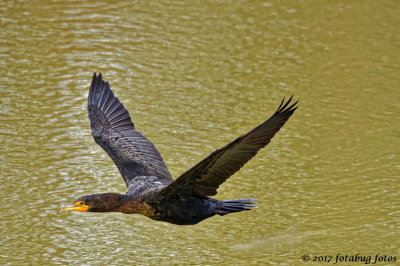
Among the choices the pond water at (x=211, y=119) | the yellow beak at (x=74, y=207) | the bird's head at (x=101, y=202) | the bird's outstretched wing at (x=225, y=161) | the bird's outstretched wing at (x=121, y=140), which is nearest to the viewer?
the bird's outstretched wing at (x=225, y=161)

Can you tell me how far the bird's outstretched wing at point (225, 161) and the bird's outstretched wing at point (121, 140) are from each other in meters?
0.94

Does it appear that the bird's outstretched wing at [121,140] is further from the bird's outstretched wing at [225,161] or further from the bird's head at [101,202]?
the bird's outstretched wing at [225,161]

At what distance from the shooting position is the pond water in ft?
22.7

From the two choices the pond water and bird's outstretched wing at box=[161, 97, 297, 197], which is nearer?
bird's outstretched wing at box=[161, 97, 297, 197]

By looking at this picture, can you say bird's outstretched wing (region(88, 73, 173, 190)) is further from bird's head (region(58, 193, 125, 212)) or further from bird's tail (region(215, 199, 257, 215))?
bird's tail (region(215, 199, 257, 215))

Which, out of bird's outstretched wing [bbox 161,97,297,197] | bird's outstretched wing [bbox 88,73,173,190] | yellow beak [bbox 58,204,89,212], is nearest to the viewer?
bird's outstretched wing [bbox 161,97,297,197]

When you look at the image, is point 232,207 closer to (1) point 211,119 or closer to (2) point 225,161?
(2) point 225,161

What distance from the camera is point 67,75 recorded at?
32.5 feet

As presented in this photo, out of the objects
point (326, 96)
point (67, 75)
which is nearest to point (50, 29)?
point (67, 75)

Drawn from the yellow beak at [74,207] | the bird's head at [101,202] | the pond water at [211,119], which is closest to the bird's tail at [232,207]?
the pond water at [211,119]

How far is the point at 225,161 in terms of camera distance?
231 inches

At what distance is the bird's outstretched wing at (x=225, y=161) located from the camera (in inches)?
223

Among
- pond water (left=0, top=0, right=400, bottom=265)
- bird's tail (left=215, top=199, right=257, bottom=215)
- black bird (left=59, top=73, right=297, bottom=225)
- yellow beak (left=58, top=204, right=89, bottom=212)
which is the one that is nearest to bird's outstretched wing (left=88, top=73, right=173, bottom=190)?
black bird (left=59, top=73, right=297, bottom=225)

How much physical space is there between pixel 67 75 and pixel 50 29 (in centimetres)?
147
